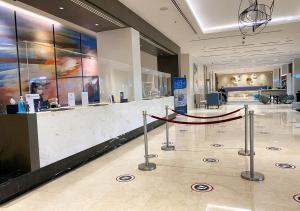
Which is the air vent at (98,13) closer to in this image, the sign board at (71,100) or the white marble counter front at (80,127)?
the sign board at (71,100)

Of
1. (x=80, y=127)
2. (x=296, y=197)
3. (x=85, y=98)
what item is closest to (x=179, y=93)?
(x=85, y=98)

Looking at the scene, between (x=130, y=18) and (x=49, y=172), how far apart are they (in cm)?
410

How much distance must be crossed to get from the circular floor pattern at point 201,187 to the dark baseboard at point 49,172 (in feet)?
6.38

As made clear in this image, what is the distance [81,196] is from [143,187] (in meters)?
0.72

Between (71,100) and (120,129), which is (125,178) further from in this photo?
(120,129)

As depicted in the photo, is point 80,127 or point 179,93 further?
point 179,93

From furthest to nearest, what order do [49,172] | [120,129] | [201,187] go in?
[120,129]
[49,172]
[201,187]

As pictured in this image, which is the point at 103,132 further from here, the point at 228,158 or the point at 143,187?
the point at 228,158

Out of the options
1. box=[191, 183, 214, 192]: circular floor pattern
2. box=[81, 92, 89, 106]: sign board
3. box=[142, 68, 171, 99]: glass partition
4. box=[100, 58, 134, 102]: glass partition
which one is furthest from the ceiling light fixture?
box=[191, 183, 214, 192]: circular floor pattern

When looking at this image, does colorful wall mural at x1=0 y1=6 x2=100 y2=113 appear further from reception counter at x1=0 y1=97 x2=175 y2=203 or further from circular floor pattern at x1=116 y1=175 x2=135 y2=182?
circular floor pattern at x1=116 y1=175 x2=135 y2=182

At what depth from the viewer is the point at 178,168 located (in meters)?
3.43

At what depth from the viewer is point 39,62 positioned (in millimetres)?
5387

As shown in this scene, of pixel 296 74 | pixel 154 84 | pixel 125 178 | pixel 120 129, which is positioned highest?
pixel 296 74

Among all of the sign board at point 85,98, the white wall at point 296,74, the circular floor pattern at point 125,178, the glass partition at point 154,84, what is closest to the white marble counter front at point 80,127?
the sign board at point 85,98
